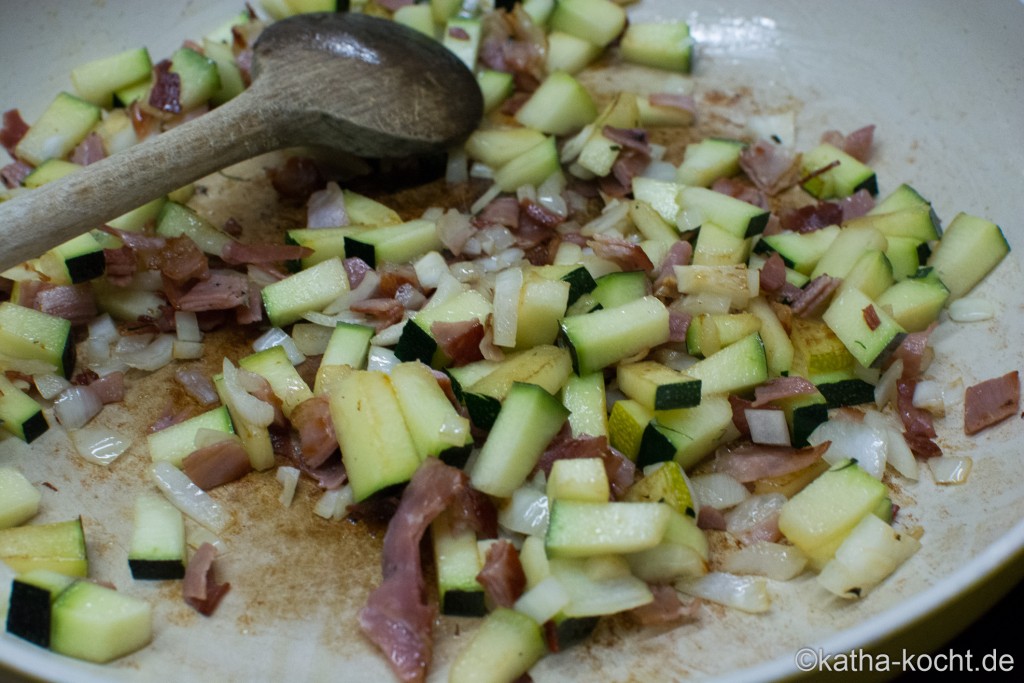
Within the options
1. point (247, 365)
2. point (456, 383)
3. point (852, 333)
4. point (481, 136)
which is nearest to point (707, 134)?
point (481, 136)

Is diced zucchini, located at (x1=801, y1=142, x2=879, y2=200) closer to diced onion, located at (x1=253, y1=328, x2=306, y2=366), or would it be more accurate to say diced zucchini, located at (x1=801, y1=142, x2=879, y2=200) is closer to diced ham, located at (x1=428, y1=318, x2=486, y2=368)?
diced ham, located at (x1=428, y1=318, x2=486, y2=368)

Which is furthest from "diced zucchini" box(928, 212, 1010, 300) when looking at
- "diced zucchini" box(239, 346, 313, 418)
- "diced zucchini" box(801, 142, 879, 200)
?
"diced zucchini" box(239, 346, 313, 418)

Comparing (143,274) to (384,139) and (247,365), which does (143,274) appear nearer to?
(247,365)

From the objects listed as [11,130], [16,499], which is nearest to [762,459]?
[16,499]

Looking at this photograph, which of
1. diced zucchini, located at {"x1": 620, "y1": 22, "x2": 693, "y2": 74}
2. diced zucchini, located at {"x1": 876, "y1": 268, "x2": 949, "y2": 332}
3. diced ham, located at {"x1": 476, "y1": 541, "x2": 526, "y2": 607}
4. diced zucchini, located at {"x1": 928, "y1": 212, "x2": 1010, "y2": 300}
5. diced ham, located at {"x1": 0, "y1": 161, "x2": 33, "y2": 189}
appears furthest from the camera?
diced zucchini, located at {"x1": 620, "y1": 22, "x2": 693, "y2": 74}

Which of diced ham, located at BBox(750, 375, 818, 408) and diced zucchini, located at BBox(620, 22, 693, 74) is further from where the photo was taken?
diced zucchini, located at BBox(620, 22, 693, 74)

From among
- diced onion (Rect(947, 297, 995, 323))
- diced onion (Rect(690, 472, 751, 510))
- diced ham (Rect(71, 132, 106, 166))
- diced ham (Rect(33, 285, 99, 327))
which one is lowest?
diced onion (Rect(690, 472, 751, 510))
